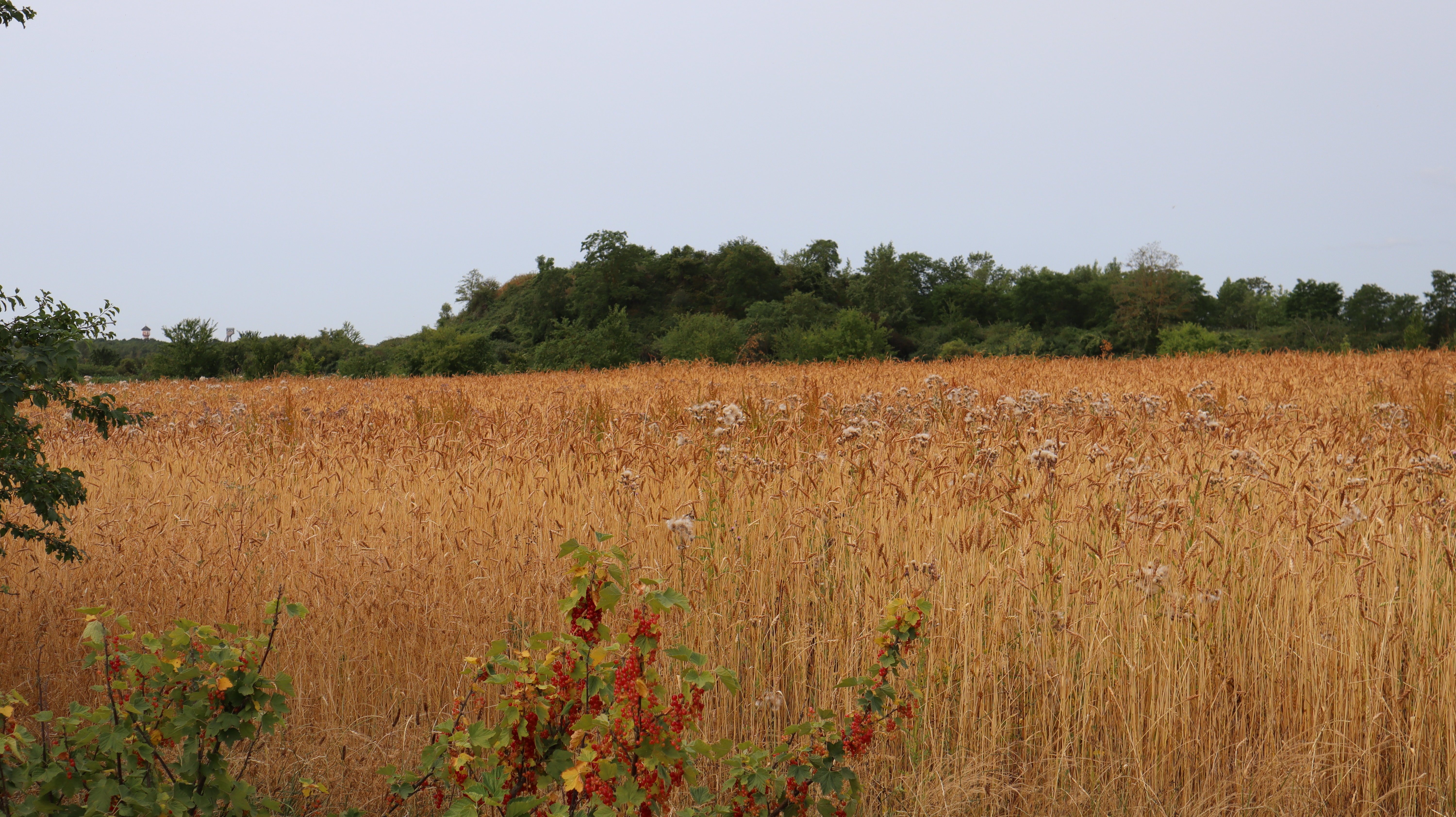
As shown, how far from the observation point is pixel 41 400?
112 inches

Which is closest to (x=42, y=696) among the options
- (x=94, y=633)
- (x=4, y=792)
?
(x=4, y=792)

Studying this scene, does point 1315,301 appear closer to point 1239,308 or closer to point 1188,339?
point 1239,308

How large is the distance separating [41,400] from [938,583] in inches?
131

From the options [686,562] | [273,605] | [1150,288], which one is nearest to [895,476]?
[686,562]

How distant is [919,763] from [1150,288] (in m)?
44.9

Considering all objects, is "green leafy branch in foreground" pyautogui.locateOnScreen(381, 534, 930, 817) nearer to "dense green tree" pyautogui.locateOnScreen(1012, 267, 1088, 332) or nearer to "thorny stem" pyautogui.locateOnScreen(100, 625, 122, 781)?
"thorny stem" pyautogui.locateOnScreen(100, 625, 122, 781)

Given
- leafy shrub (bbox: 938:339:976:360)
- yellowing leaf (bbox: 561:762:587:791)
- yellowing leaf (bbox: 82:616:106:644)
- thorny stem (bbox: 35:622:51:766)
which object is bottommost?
thorny stem (bbox: 35:622:51:766)

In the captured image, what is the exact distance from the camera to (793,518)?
3898 mm

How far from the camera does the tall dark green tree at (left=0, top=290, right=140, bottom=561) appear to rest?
8.95 ft

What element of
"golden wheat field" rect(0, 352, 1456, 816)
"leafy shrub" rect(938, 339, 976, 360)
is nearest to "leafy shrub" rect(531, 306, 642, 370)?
"leafy shrub" rect(938, 339, 976, 360)

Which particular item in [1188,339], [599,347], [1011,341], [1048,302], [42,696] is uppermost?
[1048,302]

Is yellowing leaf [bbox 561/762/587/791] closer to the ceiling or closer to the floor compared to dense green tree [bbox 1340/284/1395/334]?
Answer: closer to the floor

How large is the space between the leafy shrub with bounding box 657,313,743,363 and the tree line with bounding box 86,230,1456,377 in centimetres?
9

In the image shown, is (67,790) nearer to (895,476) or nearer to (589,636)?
(589,636)
